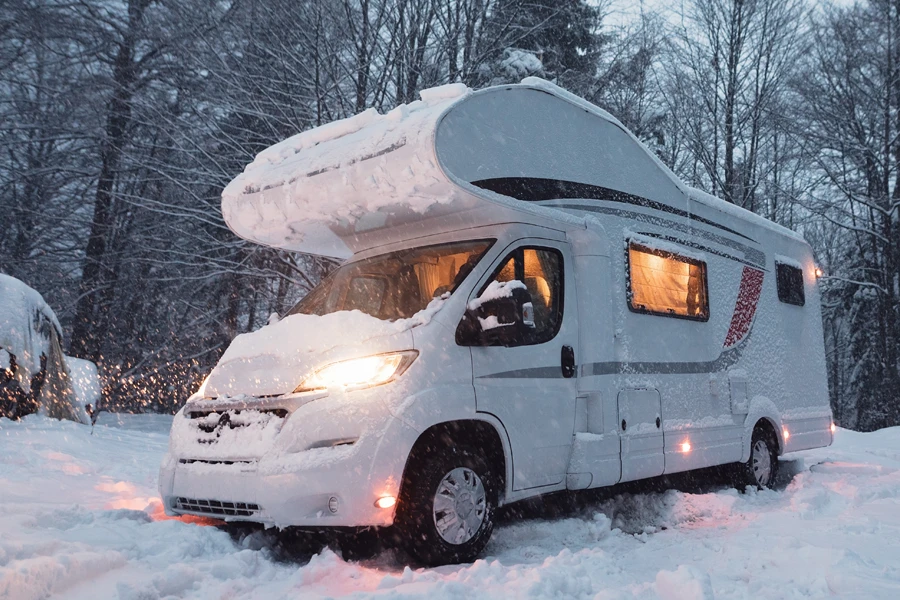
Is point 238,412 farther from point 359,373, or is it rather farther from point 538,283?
point 538,283

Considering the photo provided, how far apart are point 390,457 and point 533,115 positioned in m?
2.99

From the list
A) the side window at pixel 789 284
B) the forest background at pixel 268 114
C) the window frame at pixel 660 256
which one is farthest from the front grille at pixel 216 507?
the forest background at pixel 268 114

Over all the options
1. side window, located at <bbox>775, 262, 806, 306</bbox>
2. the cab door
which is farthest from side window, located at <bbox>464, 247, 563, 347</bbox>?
side window, located at <bbox>775, 262, 806, 306</bbox>

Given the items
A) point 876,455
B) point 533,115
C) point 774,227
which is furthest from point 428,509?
point 876,455

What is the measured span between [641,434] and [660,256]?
5.44ft

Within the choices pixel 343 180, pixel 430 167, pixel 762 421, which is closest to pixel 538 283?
pixel 430 167

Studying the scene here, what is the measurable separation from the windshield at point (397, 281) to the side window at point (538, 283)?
0.23m

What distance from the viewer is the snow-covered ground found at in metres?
3.78

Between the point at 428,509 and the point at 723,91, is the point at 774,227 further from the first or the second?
the point at 723,91

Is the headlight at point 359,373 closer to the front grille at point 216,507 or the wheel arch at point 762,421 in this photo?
the front grille at point 216,507

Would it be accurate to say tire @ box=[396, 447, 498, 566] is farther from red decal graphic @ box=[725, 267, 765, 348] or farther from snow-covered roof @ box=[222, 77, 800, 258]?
red decal graphic @ box=[725, 267, 765, 348]

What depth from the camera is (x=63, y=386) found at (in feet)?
30.7

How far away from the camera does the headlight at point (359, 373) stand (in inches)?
179

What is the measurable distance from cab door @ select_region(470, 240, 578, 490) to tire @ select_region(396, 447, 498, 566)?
0.37 meters
